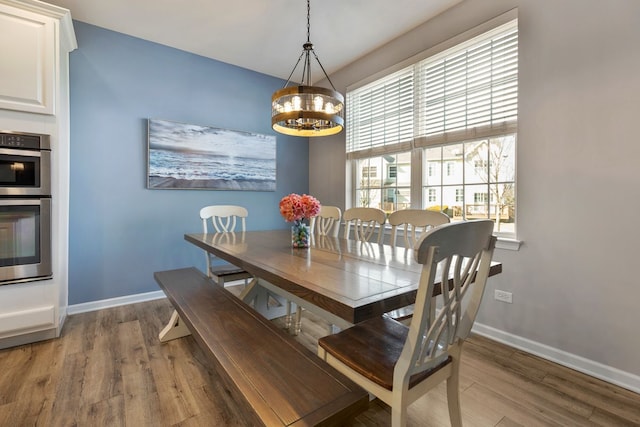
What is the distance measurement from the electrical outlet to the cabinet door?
11.8 feet

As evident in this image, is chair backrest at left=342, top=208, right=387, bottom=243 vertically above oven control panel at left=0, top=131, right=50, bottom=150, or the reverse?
oven control panel at left=0, top=131, right=50, bottom=150

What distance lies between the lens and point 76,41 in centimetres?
269

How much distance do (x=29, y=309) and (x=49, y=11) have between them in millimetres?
2150

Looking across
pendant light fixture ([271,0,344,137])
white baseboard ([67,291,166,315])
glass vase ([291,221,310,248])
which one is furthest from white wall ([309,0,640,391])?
white baseboard ([67,291,166,315])

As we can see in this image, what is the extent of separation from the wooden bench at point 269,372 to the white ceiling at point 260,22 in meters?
2.48

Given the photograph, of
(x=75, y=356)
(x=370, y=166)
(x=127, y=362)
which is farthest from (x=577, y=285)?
(x=75, y=356)

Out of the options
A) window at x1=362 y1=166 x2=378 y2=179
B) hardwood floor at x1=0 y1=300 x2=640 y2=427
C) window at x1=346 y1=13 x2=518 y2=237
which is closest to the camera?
hardwood floor at x1=0 y1=300 x2=640 y2=427

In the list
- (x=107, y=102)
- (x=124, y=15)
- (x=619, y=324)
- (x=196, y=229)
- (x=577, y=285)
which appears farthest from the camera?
(x=196, y=229)

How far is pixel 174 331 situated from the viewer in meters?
2.28

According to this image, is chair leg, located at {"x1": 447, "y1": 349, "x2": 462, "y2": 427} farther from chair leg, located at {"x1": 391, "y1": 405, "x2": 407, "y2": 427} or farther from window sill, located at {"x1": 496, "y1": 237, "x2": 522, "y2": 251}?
window sill, located at {"x1": 496, "y1": 237, "x2": 522, "y2": 251}

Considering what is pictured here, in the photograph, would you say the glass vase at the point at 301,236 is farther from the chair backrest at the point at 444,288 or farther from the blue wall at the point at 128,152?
the blue wall at the point at 128,152

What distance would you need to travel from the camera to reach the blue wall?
9.14 ft

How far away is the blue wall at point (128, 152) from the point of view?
279 centimetres

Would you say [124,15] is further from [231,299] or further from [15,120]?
[231,299]
